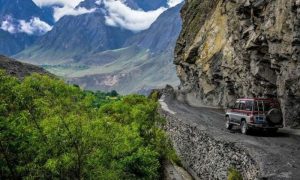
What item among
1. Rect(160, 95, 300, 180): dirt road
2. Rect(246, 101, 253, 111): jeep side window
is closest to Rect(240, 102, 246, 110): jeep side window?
Rect(246, 101, 253, 111): jeep side window

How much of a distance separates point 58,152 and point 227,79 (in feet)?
119

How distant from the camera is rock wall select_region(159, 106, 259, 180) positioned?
26578 millimetres

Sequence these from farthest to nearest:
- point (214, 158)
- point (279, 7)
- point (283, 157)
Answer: point (279, 7) → point (214, 158) → point (283, 157)

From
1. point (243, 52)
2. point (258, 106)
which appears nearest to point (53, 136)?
point (258, 106)

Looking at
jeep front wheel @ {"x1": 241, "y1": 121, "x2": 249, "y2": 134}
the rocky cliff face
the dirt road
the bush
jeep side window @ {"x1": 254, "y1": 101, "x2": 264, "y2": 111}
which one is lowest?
the bush

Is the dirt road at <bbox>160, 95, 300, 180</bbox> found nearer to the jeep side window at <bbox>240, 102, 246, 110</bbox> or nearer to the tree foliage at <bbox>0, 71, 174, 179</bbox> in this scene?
the jeep side window at <bbox>240, 102, 246, 110</bbox>

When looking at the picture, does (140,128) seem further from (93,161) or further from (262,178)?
(262,178)

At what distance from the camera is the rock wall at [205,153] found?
26.6m

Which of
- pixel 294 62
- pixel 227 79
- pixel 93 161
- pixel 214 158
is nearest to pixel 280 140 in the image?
pixel 214 158

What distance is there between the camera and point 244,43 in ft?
178

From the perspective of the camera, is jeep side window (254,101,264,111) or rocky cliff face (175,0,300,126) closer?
jeep side window (254,101,264,111)

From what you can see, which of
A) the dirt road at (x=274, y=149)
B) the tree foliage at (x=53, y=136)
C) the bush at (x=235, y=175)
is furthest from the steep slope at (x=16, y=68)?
the bush at (x=235, y=175)

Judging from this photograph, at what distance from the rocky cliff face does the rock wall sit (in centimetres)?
864

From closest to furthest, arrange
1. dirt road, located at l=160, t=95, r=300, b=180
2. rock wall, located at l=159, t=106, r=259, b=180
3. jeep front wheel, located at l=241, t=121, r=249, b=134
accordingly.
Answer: dirt road, located at l=160, t=95, r=300, b=180, rock wall, located at l=159, t=106, r=259, b=180, jeep front wheel, located at l=241, t=121, r=249, b=134
